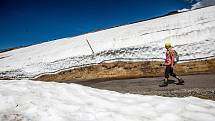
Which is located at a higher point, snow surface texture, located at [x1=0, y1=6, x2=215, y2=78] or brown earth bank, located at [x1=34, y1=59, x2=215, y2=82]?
snow surface texture, located at [x1=0, y1=6, x2=215, y2=78]

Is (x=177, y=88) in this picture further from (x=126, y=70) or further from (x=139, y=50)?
(x=139, y=50)

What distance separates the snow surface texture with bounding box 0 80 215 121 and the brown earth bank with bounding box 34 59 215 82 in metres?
9.22

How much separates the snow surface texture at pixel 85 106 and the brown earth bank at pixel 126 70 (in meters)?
9.22

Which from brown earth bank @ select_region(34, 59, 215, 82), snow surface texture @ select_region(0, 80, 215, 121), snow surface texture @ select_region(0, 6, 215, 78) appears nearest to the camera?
snow surface texture @ select_region(0, 80, 215, 121)

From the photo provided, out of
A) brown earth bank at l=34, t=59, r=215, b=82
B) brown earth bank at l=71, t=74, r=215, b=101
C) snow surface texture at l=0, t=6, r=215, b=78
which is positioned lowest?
brown earth bank at l=71, t=74, r=215, b=101

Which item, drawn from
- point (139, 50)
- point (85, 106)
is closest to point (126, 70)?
point (139, 50)

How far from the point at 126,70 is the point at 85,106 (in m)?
12.9

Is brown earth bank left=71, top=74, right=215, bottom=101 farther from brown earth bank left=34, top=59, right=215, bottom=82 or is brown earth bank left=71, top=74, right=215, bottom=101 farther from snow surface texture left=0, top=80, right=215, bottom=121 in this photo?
snow surface texture left=0, top=80, right=215, bottom=121

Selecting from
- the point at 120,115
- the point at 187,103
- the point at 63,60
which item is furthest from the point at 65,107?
the point at 63,60

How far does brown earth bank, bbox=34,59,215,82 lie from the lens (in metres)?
16.7

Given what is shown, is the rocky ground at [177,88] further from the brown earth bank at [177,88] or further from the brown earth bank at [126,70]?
the brown earth bank at [126,70]

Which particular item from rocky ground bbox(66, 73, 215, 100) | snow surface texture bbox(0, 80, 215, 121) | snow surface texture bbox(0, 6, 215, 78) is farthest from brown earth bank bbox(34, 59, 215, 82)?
snow surface texture bbox(0, 80, 215, 121)

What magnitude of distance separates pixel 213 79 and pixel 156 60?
660 centimetres

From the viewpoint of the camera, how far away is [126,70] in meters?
19.4
